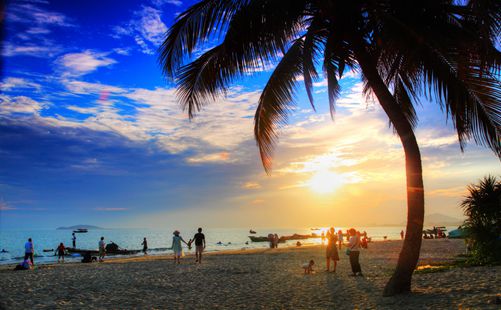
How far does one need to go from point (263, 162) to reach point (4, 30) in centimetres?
820

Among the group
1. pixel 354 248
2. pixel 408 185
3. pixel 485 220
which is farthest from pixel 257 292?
pixel 485 220

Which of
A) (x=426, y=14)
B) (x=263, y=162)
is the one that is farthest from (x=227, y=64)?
(x=426, y=14)

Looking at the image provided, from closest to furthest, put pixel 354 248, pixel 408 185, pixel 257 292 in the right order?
pixel 408 185
pixel 257 292
pixel 354 248

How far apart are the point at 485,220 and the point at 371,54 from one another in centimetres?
1068

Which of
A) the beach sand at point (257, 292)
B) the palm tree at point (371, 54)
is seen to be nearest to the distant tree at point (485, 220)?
the beach sand at point (257, 292)

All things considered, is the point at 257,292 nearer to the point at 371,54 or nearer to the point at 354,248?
the point at 354,248

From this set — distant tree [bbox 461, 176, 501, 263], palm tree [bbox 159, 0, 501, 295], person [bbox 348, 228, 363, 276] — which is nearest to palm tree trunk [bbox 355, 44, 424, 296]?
palm tree [bbox 159, 0, 501, 295]

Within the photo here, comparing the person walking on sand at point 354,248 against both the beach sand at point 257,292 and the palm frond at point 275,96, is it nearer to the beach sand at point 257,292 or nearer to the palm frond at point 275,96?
the beach sand at point 257,292

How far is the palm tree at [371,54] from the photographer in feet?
25.9

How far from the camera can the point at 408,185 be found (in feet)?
29.2

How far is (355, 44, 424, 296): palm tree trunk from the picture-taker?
882 centimetres

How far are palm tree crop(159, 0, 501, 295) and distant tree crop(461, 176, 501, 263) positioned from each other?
831 cm

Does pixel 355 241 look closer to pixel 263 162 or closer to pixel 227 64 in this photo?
pixel 263 162

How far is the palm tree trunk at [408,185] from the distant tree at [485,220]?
28.0 ft
